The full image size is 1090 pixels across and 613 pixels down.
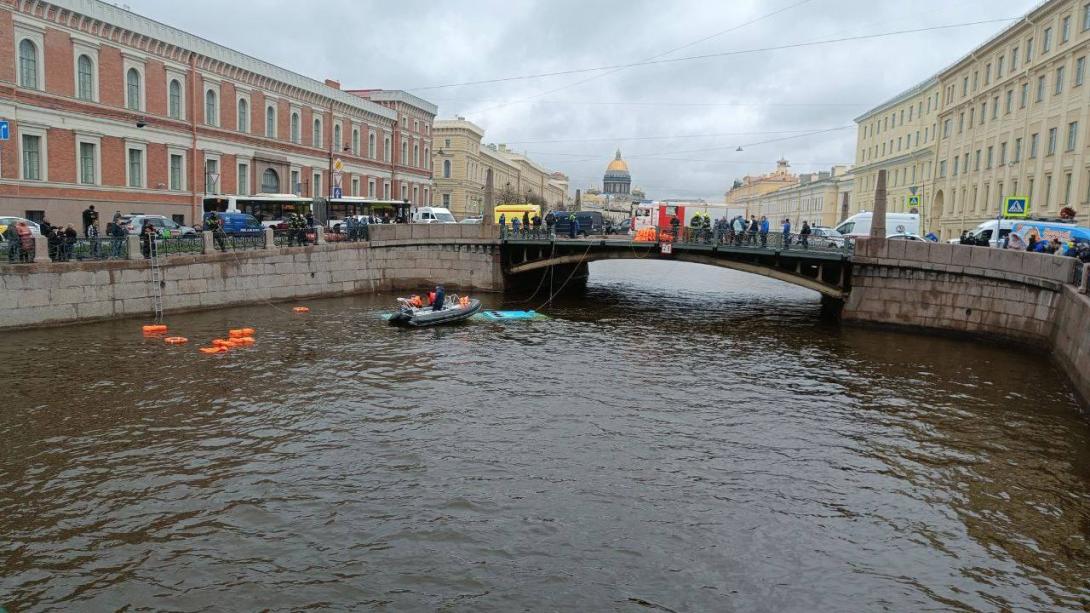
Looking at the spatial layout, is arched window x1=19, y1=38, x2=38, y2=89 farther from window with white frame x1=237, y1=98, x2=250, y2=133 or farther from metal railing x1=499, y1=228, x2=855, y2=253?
metal railing x1=499, y1=228, x2=855, y2=253

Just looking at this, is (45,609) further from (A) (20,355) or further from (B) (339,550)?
→ (A) (20,355)

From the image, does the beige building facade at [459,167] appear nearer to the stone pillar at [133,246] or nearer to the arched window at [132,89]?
the arched window at [132,89]

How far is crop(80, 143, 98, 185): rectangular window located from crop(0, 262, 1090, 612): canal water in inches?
682

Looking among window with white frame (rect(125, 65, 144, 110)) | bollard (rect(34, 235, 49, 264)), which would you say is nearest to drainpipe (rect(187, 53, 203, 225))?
window with white frame (rect(125, 65, 144, 110))

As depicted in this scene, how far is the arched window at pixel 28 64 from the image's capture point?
110ft

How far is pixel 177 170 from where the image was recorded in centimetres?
4309

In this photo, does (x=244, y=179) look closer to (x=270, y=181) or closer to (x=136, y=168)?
(x=270, y=181)

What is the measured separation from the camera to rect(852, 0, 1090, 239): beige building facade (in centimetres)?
4031

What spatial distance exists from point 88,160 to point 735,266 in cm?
3214

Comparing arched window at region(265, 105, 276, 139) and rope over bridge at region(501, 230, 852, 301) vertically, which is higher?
arched window at region(265, 105, 276, 139)

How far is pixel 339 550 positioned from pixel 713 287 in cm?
3995

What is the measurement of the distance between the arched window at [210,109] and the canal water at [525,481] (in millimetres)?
25700

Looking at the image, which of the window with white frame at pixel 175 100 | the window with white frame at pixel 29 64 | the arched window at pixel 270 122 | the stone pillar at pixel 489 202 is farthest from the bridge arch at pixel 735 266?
the arched window at pixel 270 122

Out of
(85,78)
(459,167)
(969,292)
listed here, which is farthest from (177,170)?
(459,167)
